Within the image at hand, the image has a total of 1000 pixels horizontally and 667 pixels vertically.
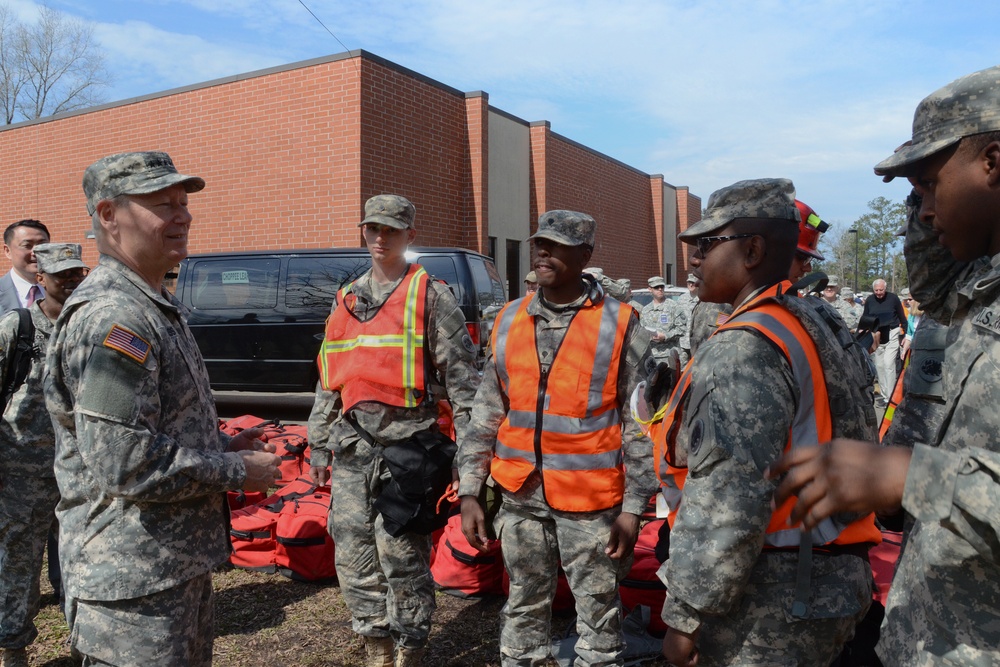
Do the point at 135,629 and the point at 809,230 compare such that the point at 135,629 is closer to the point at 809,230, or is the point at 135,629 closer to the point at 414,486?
the point at 414,486

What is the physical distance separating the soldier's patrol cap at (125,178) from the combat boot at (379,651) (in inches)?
96.1

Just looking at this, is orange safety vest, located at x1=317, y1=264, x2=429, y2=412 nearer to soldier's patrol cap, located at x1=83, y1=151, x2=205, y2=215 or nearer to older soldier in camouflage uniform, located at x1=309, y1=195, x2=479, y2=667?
older soldier in camouflage uniform, located at x1=309, y1=195, x2=479, y2=667

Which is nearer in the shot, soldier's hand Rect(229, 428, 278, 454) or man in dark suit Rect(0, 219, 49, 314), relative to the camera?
soldier's hand Rect(229, 428, 278, 454)

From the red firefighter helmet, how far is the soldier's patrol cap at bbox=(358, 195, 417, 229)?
1.93 metres

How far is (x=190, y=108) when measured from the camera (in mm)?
14531

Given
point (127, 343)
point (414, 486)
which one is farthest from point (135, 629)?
point (414, 486)

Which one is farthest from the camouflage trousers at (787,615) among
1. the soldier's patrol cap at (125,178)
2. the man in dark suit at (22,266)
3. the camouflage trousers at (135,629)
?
the man in dark suit at (22,266)

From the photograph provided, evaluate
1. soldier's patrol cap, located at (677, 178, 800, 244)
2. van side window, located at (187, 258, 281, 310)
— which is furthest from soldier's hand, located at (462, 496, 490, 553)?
van side window, located at (187, 258, 281, 310)

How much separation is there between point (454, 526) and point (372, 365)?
1.70 metres

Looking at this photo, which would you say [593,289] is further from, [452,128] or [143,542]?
[452,128]

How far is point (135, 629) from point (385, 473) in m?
1.57

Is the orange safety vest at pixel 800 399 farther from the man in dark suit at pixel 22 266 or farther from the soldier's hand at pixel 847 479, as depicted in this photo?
the man in dark suit at pixel 22 266

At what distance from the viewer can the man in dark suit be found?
4887 millimetres

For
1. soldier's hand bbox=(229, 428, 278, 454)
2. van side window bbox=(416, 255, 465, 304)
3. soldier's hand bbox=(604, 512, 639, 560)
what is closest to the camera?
soldier's hand bbox=(229, 428, 278, 454)
